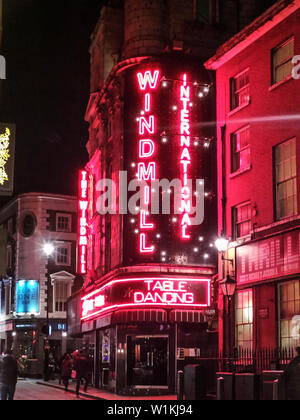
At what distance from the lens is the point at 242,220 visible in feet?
87.8

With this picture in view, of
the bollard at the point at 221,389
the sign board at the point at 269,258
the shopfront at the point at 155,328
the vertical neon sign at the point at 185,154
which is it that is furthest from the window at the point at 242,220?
the bollard at the point at 221,389

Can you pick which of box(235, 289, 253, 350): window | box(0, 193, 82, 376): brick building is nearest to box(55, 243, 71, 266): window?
box(0, 193, 82, 376): brick building

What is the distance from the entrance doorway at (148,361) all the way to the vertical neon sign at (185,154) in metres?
5.09

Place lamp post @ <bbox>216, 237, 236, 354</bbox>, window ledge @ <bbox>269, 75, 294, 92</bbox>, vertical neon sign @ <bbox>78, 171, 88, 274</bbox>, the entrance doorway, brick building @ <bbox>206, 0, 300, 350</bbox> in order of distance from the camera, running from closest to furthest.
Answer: brick building @ <bbox>206, 0, 300, 350</bbox> < window ledge @ <bbox>269, 75, 294, 92</bbox> < lamp post @ <bbox>216, 237, 236, 354</bbox> < the entrance doorway < vertical neon sign @ <bbox>78, 171, 88, 274</bbox>

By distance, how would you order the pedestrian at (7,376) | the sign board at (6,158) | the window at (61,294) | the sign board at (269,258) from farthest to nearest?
the window at (61,294), the sign board at (269,258), the pedestrian at (7,376), the sign board at (6,158)

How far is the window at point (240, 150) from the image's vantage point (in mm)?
26781

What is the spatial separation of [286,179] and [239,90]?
18.2 ft

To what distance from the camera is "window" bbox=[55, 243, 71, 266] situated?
60.9 m

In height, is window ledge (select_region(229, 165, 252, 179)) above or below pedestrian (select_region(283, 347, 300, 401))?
above

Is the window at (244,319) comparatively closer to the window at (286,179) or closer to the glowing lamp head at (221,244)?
the glowing lamp head at (221,244)

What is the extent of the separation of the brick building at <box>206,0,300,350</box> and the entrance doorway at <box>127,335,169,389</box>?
16.8ft

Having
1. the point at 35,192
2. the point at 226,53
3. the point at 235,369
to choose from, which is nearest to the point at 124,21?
the point at 226,53

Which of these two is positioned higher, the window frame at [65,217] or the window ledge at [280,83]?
the window frame at [65,217]

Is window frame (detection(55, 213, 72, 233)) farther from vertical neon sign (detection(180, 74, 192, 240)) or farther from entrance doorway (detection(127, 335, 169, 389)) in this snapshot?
vertical neon sign (detection(180, 74, 192, 240))
